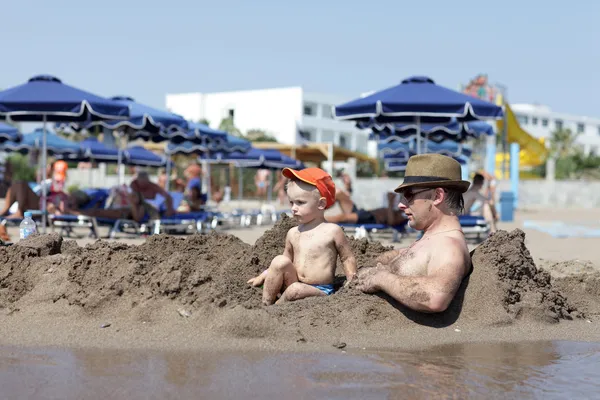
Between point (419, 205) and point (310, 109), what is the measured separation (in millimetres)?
66167

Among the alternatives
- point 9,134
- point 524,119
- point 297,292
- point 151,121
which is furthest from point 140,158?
point 524,119

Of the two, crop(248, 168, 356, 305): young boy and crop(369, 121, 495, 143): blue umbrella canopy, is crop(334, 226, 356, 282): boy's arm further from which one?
crop(369, 121, 495, 143): blue umbrella canopy

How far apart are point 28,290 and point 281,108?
212 feet

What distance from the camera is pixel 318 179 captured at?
4707mm

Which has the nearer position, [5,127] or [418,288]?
[418,288]

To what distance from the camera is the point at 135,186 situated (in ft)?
43.8

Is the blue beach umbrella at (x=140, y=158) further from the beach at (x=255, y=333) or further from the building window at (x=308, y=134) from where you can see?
the building window at (x=308, y=134)

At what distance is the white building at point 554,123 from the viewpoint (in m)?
91.0

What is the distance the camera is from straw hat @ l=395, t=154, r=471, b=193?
407 centimetres

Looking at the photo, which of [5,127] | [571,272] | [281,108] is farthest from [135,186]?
[281,108]

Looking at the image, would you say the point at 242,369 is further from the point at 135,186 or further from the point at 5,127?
the point at 5,127

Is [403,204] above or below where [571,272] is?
above

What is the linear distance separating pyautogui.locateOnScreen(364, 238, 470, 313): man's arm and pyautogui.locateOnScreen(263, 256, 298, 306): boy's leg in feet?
2.60

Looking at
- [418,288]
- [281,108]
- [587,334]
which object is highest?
[281,108]
